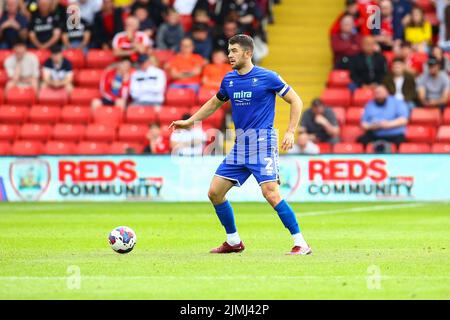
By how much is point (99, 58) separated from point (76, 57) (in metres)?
0.56

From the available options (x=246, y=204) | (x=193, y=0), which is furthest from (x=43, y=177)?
(x=193, y=0)

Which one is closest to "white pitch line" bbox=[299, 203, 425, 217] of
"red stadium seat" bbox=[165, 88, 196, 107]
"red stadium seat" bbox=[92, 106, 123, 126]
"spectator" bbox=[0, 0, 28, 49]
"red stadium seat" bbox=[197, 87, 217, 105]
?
"red stadium seat" bbox=[197, 87, 217, 105]

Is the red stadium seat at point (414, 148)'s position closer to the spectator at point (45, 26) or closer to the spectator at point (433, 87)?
the spectator at point (433, 87)

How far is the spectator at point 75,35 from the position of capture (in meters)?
27.0

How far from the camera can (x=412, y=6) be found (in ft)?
86.3

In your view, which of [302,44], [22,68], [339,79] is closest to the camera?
[339,79]

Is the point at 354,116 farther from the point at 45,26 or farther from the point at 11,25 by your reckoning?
the point at 11,25

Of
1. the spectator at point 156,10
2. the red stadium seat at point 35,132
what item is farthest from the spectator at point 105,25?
the red stadium seat at point 35,132

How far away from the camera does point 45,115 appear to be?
25703 mm

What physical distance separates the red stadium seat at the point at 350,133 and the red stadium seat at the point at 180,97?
3363 millimetres

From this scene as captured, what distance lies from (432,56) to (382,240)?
433 inches

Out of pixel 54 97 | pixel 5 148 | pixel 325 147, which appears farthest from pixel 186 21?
pixel 325 147
